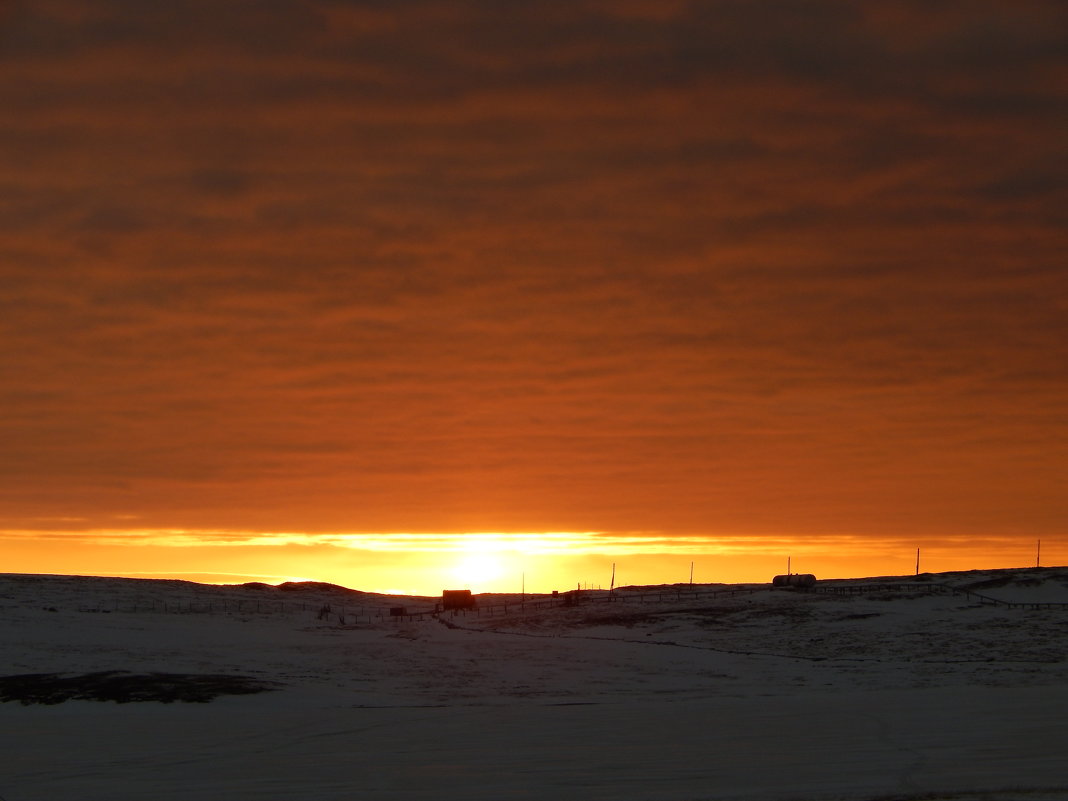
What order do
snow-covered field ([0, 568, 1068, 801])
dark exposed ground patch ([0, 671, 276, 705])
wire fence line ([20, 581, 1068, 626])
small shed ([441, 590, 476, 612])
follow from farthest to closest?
small shed ([441, 590, 476, 612])
wire fence line ([20, 581, 1068, 626])
dark exposed ground patch ([0, 671, 276, 705])
snow-covered field ([0, 568, 1068, 801])

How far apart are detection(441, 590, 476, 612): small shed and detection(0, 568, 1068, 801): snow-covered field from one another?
75.4 feet

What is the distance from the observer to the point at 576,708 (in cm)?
3394

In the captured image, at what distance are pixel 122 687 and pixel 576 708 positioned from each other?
1580 cm

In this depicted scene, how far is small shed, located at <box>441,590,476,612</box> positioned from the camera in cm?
10844

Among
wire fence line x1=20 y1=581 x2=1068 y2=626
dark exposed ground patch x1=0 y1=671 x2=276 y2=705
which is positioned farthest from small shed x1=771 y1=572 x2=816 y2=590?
dark exposed ground patch x1=0 y1=671 x2=276 y2=705

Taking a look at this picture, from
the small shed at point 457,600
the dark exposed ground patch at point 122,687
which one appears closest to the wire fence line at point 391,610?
the small shed at point 457,600

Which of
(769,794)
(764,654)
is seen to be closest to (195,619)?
(764,654)

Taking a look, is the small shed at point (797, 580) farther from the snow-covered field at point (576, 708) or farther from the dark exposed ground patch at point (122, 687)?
the dark exposed ground patch at point (122, 687)

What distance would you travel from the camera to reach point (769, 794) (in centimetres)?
1786

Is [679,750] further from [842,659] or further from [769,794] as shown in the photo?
[842,659]

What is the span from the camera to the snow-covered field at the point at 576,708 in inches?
798

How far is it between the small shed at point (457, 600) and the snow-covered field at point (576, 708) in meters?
23.0

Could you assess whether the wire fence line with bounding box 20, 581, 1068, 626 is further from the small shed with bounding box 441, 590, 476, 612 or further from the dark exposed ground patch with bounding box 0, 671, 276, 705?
the dark exposed ground patch with bounding box 0, 671, 276, 705

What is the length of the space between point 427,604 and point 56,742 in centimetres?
10103
